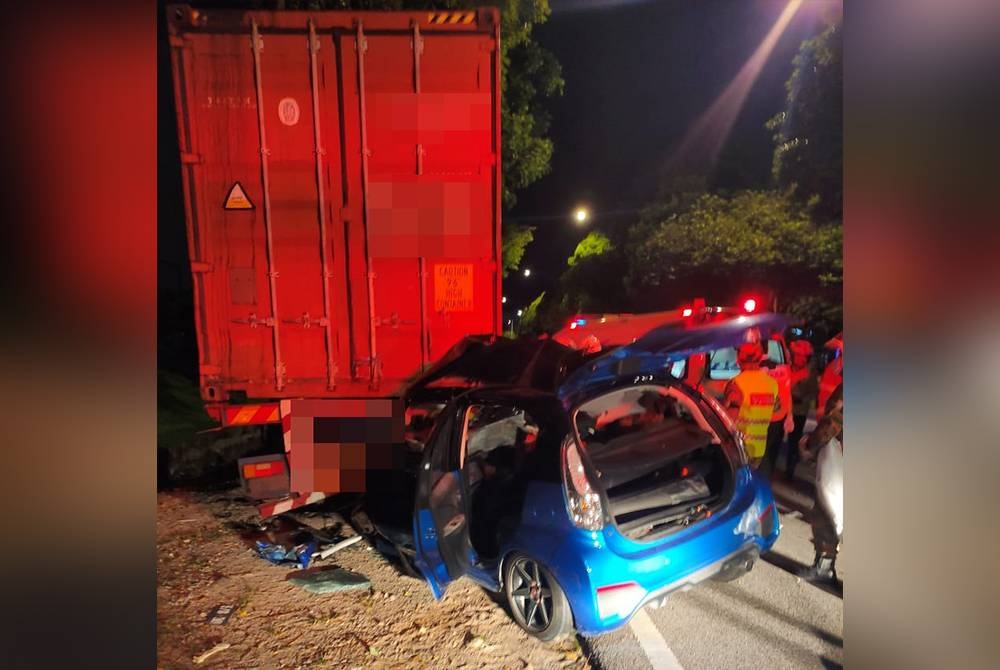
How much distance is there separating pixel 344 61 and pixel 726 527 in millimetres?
3273

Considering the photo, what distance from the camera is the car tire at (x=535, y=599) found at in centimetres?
229

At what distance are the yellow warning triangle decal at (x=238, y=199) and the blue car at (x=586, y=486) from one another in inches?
61.9

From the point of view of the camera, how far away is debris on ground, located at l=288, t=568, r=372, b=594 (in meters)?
2.96

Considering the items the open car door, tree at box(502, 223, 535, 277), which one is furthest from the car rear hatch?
tree at box(502, 223, 535, 277)

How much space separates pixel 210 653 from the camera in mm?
2510

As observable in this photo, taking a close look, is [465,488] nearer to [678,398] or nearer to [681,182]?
[678,398]

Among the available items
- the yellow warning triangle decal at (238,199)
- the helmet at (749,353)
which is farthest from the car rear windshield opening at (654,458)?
the yellow warning triangle decal at (238,199)

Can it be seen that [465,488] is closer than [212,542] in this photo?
Yes

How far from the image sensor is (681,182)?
862cm

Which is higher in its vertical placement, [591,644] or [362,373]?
[362,373]

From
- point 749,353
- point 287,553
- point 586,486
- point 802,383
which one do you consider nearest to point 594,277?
point 802,383

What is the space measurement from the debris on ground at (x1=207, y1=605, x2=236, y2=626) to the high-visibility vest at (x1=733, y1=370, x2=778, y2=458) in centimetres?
295

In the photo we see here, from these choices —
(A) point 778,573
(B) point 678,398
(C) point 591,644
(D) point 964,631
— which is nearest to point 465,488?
(C) point 591,644

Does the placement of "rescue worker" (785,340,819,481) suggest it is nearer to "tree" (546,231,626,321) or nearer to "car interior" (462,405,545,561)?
"car interior" (462,405,545,561)
